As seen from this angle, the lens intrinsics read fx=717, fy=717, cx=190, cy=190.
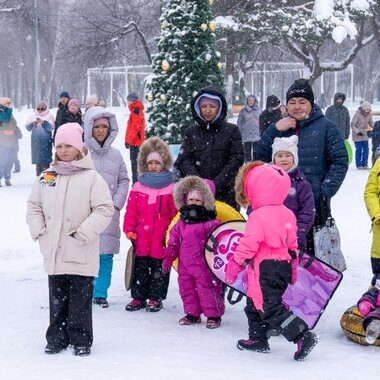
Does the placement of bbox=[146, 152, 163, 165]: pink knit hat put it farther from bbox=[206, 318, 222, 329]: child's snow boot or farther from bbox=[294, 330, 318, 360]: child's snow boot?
bbox=[294, 330, 318, 360]: child's snow boot

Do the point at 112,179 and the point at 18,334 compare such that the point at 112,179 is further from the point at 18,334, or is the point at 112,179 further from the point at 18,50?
the point at 18,50

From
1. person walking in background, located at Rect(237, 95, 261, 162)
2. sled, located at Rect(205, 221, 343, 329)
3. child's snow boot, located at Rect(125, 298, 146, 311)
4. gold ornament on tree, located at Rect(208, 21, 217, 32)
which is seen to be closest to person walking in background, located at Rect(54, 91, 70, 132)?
gold ornament on tree, located at Rect(208, 21, 217, 32)

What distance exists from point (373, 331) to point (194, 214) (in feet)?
5.54

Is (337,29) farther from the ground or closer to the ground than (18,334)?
farther from the ground

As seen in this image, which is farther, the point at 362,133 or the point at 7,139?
the point at 362,133

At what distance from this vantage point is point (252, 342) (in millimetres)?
5176

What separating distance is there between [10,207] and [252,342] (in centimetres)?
828

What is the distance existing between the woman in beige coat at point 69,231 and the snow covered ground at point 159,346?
20 cm

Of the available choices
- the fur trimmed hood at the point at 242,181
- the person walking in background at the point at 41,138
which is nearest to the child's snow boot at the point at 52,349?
the fur trimmed hood at the point at 242,181

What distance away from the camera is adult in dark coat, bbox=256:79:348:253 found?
18.8ft

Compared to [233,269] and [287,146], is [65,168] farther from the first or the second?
[287,146]

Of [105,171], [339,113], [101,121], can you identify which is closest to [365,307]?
[105,171]

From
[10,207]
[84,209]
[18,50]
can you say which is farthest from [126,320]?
[18,50]

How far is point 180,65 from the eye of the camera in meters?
13.5
